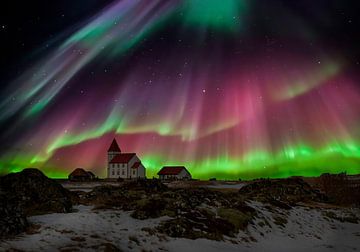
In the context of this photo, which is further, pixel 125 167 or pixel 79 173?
pixel 125 167

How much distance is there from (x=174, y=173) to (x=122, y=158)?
22.3 meters

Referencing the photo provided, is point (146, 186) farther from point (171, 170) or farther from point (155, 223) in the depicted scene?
point (171, 170)

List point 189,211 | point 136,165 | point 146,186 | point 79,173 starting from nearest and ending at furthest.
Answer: point 189,211
point 146,186
point 79,173
point 136,165

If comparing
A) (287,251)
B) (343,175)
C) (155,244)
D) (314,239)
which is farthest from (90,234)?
(343,175)

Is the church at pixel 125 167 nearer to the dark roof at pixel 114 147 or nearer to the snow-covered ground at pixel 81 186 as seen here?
the dark roof at pixel 114 147

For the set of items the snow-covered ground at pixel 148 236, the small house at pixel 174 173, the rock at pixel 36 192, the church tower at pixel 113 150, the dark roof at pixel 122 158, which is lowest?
the snow-covered ground at pixel 148 236

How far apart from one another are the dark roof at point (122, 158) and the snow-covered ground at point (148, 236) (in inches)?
3927

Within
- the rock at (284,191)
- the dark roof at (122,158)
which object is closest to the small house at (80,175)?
the dark roof at (122,158)

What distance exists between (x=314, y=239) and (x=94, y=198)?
19.1 meters

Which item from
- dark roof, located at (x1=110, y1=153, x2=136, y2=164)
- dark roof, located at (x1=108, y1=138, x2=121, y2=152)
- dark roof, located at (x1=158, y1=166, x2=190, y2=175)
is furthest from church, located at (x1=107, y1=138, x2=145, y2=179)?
dark roof, located at (x1=158, y1=166, x2=190, y2=175)

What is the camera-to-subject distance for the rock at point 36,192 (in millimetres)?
23516

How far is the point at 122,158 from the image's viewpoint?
13050 cm

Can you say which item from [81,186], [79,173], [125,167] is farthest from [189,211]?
[79,173]

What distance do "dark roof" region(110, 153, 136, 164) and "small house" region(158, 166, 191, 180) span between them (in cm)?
1290
